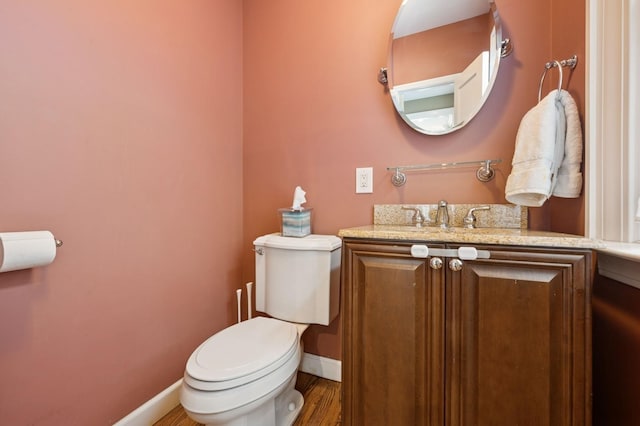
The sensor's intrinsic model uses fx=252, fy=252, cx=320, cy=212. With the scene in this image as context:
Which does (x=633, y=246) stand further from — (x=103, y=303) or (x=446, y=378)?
(x=103, y=303)

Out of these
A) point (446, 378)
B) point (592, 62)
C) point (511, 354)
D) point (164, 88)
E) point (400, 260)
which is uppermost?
point (164, 88)

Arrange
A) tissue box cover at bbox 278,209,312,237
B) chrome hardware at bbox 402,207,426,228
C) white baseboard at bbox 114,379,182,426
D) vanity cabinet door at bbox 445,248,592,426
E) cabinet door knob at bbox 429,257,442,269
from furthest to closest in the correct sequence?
tissue box cover at bbox 278,209,312,237 < chrome hardware at bbox 402,207,426,228 < white baseboard at bbox 114,379,182,426 < cabinet door knob at bbox 429,257,442,269 < vanity cabinet door at bbox 445,248,592,426

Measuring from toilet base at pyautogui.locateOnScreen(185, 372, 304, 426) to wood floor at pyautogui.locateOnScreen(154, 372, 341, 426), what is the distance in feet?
0.17

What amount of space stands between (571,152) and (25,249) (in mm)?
1710

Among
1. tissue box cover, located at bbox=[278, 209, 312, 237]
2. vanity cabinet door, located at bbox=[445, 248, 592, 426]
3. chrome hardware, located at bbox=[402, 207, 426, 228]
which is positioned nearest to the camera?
vanity cabinet door, located at bbox=[445, 248, 592, 426]

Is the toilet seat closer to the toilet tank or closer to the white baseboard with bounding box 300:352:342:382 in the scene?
the toilet tank

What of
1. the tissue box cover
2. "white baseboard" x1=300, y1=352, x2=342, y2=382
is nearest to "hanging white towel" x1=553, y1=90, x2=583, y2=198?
the tissue box cover

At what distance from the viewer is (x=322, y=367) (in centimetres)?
142

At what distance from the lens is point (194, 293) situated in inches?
52.6

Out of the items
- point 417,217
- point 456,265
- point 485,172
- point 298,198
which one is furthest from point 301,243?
point 485,172

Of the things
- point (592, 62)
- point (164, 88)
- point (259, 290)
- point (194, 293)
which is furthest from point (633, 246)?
point (164, 88)

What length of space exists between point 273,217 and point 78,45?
1075mm

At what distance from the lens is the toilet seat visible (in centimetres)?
82

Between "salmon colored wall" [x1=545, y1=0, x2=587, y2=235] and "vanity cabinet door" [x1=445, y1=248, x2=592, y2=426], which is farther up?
"salmon colored wall" [x1=545, y1=0, x2=587, y2=235]
